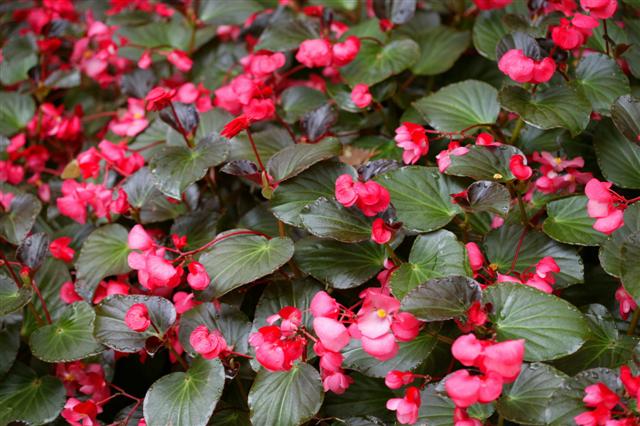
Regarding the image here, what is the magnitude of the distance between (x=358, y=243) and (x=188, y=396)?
35cm

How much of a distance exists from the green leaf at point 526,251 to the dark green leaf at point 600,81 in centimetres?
29

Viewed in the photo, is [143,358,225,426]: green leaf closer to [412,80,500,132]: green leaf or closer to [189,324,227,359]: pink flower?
[189,324,227,359]: pink flower

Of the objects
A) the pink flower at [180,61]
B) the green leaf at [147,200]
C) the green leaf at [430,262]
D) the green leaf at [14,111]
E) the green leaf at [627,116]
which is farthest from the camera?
the green leaf at [14,111]

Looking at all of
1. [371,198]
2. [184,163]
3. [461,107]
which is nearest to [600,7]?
[461,107]

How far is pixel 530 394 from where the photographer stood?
0.88m

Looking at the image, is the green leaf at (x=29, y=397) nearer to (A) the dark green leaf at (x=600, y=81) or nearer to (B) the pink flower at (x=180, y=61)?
(B) the pink flower at (x=180, y=61)

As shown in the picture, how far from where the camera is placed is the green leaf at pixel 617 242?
983 mm

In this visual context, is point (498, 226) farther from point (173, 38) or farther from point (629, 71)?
point (173, 38)

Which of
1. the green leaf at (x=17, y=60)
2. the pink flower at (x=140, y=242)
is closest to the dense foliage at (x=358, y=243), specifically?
the pink flower at (x=140, y=242)

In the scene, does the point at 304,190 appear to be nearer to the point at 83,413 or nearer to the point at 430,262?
the point at 430,262

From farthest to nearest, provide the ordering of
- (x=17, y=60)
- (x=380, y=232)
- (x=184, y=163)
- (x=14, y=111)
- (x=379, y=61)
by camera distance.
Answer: (x=17, y=60) → (x=14, y=111) → (x=379, y=61) → (x=184, y=163) → (x=380, y=232)

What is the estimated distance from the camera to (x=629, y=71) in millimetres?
1381

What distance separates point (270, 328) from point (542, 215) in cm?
57

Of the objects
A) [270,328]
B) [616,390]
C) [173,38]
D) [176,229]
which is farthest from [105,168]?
[616,390]
